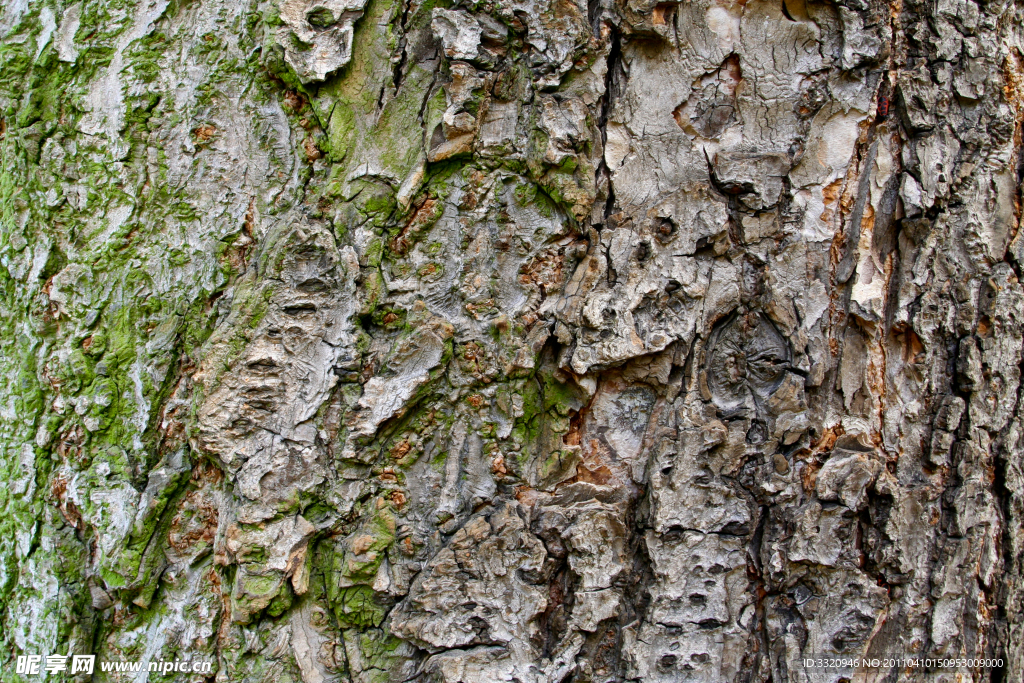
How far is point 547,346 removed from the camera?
120 centimetres

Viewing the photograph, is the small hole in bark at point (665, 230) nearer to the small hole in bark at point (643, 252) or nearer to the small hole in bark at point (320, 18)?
the small hole in bark at point (643, 252)

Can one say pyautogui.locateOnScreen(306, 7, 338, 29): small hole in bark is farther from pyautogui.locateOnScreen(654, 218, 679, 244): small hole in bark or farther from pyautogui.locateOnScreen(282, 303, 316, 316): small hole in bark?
pyautogui.locateOnScreen(654, 218, 679, 244): small hole in bark

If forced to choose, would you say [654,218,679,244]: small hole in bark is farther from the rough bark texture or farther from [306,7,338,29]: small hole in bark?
[306,7,338,29]: small hole in bark

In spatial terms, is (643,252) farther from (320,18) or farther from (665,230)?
(320,18)

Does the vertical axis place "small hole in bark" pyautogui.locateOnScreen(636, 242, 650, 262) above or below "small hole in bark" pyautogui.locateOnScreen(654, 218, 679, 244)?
below

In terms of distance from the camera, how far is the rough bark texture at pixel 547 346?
1141 mm

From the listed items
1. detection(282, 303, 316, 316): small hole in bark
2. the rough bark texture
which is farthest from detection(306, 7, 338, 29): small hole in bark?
detection(282, 303, 316, 316): small hole in bark

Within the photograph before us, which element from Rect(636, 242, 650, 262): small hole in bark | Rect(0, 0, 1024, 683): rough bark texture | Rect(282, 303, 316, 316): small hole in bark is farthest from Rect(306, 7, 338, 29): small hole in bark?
Rect(636, 242, 650, 262): small hole in bark

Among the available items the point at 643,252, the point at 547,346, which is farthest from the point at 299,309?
the point at 643,252

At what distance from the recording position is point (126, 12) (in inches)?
50.3

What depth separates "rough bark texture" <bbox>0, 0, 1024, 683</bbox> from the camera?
1.14 m

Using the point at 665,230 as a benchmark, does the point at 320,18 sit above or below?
above

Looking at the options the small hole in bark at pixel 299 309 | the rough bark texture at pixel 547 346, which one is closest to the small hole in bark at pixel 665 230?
the rough bark texture at pixel 547 346

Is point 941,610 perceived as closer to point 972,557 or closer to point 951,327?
point 972,557
